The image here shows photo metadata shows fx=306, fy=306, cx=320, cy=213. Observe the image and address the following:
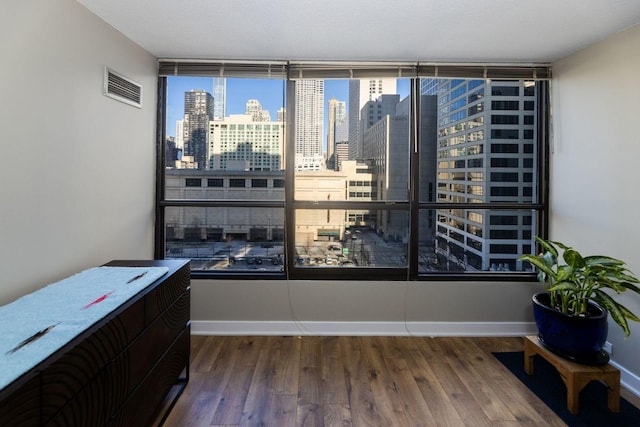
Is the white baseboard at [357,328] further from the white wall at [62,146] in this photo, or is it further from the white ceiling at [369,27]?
the white ceiling at [369,27]

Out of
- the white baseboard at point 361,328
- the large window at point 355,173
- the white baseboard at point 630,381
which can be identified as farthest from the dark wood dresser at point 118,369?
the white baseboard at point 630,381

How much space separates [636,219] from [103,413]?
10.4ft

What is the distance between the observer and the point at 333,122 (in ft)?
9.33

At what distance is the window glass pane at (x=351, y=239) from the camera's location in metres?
2.85

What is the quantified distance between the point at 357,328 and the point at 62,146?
253 cm

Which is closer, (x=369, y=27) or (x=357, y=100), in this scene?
(x=369, y=27)

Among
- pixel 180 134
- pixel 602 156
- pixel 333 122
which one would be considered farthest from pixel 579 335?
pixel 180 134

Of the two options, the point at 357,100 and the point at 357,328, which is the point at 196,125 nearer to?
the point at 357,100

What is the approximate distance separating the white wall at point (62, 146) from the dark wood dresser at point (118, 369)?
1.20ft

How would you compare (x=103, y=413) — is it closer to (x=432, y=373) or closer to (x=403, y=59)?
(x=432, y=373)

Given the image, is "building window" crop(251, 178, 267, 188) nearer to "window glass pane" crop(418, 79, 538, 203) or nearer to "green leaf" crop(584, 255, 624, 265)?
"window glass pane" crop(418, 79, 538, 203)

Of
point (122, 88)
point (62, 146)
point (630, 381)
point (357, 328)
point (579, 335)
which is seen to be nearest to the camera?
point (62, 146)

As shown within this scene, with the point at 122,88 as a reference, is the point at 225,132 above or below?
below

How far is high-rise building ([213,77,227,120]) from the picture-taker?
2805mm
